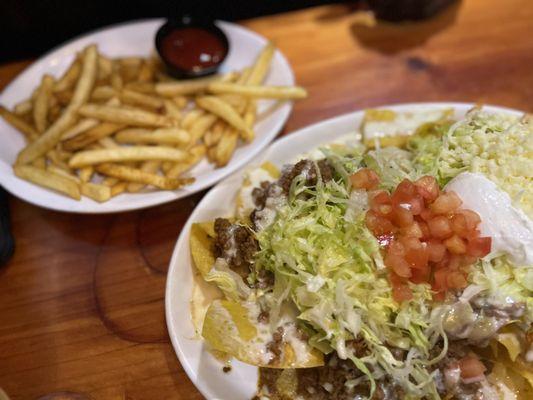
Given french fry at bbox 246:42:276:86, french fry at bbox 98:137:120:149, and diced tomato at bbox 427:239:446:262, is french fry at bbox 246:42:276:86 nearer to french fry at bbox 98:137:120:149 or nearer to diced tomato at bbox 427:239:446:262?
french fry at bbox 98:137:120:149

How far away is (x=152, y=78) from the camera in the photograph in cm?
323

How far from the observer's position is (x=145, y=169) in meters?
2.68

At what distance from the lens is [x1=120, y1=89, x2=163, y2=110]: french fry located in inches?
115

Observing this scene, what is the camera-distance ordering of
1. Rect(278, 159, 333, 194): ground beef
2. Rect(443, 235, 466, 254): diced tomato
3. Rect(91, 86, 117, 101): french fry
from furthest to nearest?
Rect(91, 86, 117, 101): french fry, Rect(278, 159, 333, 194): ground beef, Rect(443, 235, 466, 254): diced tomato

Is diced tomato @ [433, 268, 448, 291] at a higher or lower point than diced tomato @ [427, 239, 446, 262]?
lower

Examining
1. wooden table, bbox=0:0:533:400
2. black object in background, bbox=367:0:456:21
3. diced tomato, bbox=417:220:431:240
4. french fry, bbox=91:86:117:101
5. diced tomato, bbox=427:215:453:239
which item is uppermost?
black object in background, bbox=367:0:456:21

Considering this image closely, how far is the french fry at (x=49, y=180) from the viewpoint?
2.54m

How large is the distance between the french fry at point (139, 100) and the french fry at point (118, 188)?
533 mm

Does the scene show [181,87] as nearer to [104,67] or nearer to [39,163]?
[104,67]

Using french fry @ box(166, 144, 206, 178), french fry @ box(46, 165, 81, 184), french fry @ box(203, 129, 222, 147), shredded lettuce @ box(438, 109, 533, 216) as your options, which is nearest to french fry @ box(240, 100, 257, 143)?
french fry @ box(203, 129, 222, 147)

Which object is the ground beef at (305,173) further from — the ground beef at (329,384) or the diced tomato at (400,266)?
the ground beef at (329,384)

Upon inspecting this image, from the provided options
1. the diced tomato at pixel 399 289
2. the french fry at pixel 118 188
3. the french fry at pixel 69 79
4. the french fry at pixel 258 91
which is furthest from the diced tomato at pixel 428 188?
the french fry at pixel 69 79

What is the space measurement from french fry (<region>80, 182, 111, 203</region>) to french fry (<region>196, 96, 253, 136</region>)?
720mm

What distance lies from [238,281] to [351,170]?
696 millimetres
